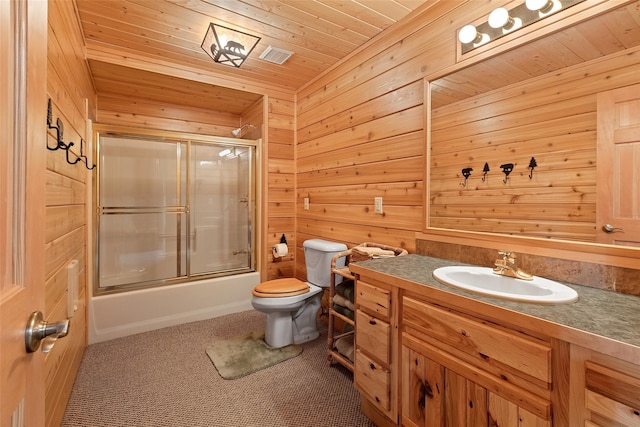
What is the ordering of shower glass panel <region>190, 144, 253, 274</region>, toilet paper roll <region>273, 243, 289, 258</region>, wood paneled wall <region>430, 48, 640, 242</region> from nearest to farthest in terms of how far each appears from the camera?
wood paneled wall <region>430, 48, 640, 242</region>
toilet paper roll <region>273, 243, 289, 258</region>
shower glass panel <region>190, 144, 253, 274</region>

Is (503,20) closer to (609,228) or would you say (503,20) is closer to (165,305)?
(609,228)

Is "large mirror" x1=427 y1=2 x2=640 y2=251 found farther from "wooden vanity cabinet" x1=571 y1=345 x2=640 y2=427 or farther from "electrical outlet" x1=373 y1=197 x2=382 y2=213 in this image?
"wooden vanity cabinet" x1=571 y1=345 x2=640 y2=427

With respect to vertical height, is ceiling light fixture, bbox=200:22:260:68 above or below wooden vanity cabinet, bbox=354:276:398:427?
above

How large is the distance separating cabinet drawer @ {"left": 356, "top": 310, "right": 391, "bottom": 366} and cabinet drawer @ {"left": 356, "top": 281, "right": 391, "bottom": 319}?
0.04 metres

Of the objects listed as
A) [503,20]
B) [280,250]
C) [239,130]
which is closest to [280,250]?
[280,250]

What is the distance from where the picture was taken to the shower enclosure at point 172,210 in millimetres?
2818

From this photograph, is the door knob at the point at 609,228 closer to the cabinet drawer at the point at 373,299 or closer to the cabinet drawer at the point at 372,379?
the cabinet drawer at the point at 373,299

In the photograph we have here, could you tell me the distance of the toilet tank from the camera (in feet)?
7.64

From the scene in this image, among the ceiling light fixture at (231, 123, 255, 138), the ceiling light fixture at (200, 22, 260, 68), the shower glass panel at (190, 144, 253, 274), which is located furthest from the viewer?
the ceiling light fixture at (231, 123, 255, 138)

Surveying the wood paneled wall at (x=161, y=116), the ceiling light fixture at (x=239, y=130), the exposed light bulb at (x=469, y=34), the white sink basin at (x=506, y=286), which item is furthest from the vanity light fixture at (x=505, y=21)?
the wood paneled wall at (x=161, y=116)

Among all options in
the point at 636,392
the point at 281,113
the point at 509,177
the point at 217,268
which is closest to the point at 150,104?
the point at 281,113

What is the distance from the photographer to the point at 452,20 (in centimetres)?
170

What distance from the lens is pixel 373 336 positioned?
1.46m

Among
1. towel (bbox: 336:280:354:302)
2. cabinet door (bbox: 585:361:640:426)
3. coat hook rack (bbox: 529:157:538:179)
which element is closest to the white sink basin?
cabinet door (bbox: 585:361:640:426)
